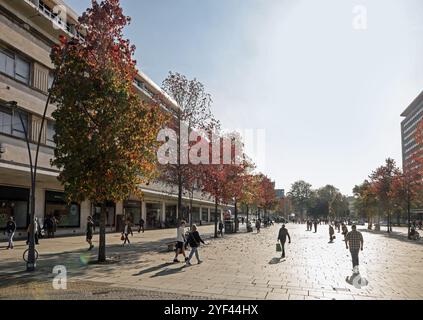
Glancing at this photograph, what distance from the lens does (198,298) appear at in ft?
31.4

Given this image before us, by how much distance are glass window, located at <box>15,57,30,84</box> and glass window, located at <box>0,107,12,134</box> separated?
2614 mm

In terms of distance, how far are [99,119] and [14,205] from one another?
51.7ft

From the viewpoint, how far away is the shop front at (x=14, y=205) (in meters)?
26.5

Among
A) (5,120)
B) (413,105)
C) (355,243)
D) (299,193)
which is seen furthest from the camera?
(299,193)

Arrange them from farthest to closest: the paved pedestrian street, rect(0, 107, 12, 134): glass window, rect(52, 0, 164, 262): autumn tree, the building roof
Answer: the building roof
rect(0, 107, 12, 134): glass window
rect(52, 0, 164, 262): autumn tree
the paved pedestrian street

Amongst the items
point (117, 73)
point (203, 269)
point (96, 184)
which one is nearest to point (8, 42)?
point (117, 73)

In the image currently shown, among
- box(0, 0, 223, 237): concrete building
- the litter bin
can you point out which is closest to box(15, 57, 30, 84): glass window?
box(0, 0, 223, 237): concrete building

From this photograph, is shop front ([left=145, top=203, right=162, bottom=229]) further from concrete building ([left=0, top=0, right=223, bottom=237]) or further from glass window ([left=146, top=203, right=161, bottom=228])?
concrete building ([left=0, top=0, right=223, bottom=237])

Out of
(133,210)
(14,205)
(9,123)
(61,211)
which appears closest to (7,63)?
(9,123)

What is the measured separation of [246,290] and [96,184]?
8.07 m

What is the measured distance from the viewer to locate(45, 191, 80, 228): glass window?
31250 mm

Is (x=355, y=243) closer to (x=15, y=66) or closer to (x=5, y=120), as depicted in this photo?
(x=5, y=120)

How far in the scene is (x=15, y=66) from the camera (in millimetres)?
26188
